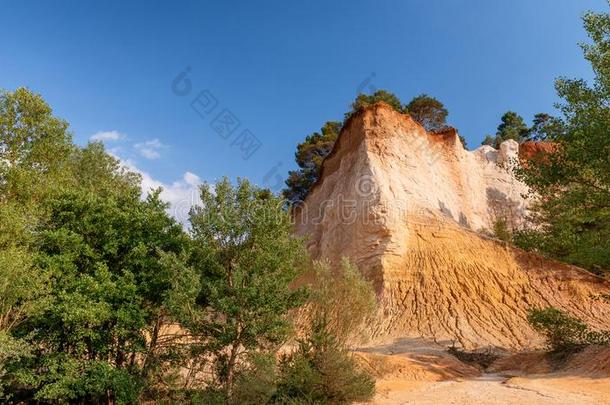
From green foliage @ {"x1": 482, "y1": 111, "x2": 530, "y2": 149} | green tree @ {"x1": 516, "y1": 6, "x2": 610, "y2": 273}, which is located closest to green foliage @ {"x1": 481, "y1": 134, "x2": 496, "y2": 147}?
green foliage @ {"x1": 482, "y1": 111, "x2": 530, "y2": 149}

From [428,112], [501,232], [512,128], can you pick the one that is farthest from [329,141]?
[512,128]

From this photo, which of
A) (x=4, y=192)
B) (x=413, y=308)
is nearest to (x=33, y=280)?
(x=4, y=192)

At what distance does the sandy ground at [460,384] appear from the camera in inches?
352

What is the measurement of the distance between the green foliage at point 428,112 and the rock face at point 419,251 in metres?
10.9

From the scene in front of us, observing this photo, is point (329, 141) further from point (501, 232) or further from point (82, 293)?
point (82, 293)

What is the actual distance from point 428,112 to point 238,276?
115 ft

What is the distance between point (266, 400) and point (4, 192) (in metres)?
14.2

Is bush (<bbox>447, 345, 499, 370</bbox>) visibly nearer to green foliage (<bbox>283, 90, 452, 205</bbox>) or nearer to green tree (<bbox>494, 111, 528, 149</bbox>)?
green foliage (<bbox>283, 90, 452, 205</bbox>)

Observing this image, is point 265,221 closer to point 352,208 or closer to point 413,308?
point 413,308

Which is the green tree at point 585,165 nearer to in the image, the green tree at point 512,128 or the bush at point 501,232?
the bush at point 501,232

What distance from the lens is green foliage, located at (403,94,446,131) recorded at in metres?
40.7

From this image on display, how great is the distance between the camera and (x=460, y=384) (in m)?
11.3

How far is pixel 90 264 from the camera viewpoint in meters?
11.8

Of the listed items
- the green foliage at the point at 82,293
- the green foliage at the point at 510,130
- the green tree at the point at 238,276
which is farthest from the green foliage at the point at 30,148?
the green foliage at the point at 510,130
